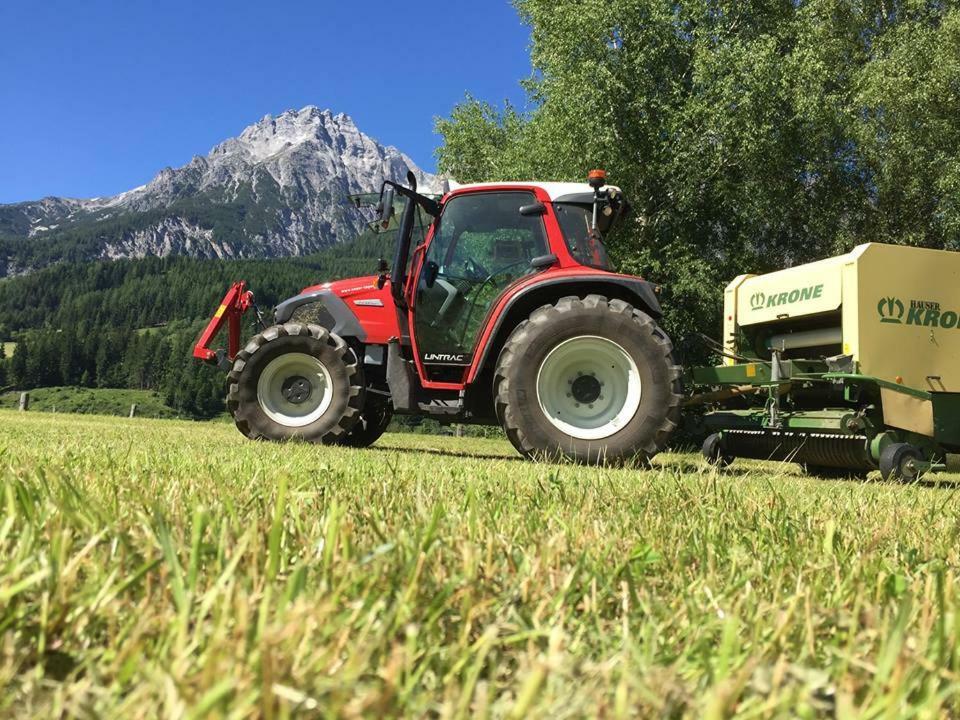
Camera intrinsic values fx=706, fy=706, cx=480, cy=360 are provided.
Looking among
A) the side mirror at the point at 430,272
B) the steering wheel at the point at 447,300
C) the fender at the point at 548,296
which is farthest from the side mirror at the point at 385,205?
the fender at the point at 548,296

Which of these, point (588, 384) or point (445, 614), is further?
point (588, 384)

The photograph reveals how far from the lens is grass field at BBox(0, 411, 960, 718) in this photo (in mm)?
702

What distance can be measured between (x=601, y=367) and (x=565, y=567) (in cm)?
437

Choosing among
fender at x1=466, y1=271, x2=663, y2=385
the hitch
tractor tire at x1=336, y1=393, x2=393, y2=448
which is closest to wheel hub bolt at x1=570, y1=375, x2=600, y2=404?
Answer: fender at x1=466, y1=271, x2=663, y2=385

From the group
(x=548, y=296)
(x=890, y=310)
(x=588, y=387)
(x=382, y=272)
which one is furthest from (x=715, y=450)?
(x=382, y=272)

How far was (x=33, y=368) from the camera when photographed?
388 feet

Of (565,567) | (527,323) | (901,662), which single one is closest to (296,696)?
(901,662)

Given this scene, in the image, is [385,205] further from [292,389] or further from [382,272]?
[292,389]

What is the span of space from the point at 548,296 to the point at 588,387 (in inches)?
34.4

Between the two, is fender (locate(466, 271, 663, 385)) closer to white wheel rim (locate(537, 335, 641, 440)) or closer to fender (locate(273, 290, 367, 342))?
white wheel rim (locate(537, 335, 641, 440))

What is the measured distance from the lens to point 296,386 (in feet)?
22.2

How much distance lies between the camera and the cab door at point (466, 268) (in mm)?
6164

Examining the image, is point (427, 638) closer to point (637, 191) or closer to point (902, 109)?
point (637, 191)

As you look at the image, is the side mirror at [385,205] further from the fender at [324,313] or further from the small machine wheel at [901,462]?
the small machine wheel at [901,462]
